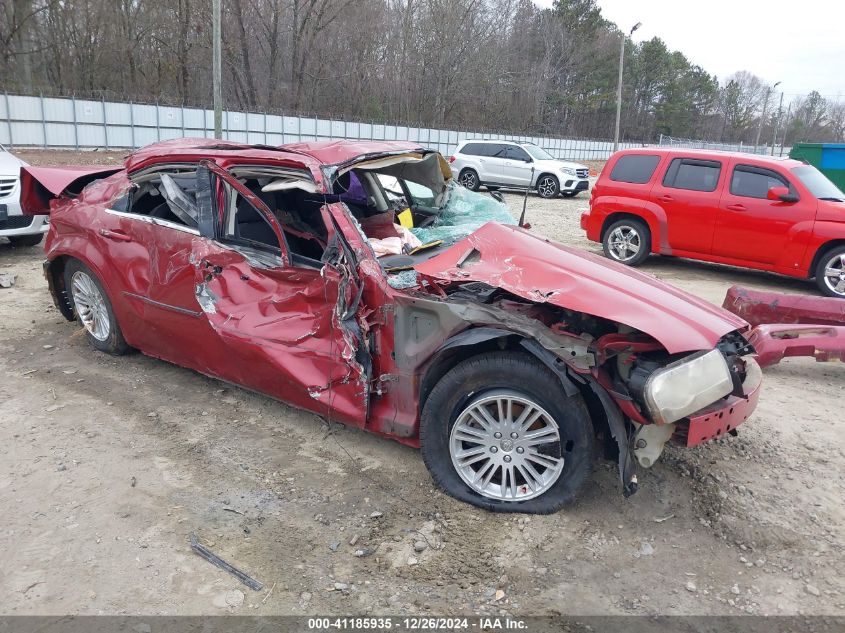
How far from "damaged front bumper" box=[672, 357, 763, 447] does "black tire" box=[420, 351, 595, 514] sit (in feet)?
1.41

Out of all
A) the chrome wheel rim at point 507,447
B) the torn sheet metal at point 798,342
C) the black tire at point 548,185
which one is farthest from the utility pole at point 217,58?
the chrome wheel rim at point 507,447

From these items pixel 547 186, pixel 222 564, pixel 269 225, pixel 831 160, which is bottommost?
pixel 222 564

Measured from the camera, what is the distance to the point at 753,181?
28.0 feet

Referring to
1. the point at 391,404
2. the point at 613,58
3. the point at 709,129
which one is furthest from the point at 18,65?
the point at 709,129

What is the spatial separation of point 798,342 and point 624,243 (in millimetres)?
5056

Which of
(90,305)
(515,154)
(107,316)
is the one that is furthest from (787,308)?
(515,154)

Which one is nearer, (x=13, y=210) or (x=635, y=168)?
(x=13, y=210)

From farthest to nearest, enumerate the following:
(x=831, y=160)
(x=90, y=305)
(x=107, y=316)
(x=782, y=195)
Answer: (x=831, y=160)
(x=782, y=195)
(x=90, y=305)
(x=107, y=316)

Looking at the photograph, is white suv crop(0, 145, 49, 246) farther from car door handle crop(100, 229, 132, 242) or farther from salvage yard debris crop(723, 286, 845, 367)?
salvage yard debris crop(723, 286, 845, 367)

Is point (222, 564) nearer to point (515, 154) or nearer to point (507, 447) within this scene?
point (507, 447)

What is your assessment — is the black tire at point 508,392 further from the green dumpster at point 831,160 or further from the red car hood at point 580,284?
the green dumpster at point 831,160

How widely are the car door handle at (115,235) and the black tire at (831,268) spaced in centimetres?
816

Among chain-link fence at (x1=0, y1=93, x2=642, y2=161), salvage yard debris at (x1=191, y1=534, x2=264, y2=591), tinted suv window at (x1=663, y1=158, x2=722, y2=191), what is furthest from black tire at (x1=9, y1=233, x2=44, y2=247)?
chain-link fence at (x1=0, y1=93, x2=642, y2=161)

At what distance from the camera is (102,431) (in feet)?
13.0
